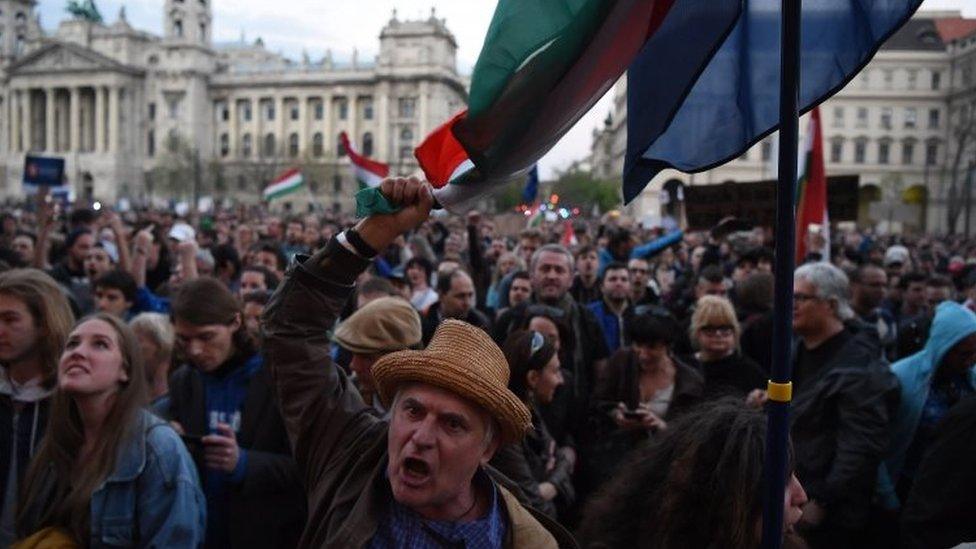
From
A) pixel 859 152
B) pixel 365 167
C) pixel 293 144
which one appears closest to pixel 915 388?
pixel 365 167

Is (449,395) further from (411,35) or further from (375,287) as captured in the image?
(411,35)

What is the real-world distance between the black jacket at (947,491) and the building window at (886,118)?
219 ft

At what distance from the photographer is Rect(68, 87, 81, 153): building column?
291 feet

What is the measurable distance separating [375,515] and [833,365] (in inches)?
114

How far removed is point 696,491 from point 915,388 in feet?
8.07

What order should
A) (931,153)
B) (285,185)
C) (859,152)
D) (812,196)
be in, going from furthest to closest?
1. (859,152)
2. (931,153)
3. (285,185)
4. (812,196)

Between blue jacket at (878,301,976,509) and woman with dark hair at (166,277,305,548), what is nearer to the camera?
woman with dark hair at (166,277,305,548)

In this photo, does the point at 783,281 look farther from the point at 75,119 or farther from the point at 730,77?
the point at 75,119

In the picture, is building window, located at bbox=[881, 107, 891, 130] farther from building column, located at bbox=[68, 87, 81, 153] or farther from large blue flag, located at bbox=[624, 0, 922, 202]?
building column, located at bbox=[68, 87, 81, 153]

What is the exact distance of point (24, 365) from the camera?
3346mm

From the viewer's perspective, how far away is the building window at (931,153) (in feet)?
202

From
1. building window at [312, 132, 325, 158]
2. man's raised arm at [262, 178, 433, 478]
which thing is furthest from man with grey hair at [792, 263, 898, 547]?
building window at [312, 132, 325, 158]

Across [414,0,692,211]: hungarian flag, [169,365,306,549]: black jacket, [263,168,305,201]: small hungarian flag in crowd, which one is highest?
[263,168,305,201]: small hungarian flag in crowd

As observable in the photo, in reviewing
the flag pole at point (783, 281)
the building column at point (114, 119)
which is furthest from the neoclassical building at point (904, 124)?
the flag pole at point (783, 281)
